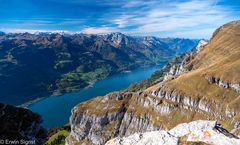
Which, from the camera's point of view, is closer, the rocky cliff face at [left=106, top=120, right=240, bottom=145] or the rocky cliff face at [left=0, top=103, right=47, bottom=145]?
the rocky cliff face at [left=106, top=120, right=240, bottom=145]

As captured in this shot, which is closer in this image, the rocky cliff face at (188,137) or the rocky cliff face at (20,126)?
Answer: the rocky cliff face at (188,137)

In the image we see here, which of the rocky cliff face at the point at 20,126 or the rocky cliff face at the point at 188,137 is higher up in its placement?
the rocky cliff face at the point at 188,137

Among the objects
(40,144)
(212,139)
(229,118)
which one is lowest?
(229,118)

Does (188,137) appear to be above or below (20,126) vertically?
above

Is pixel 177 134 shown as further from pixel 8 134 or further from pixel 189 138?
pixel 8 134

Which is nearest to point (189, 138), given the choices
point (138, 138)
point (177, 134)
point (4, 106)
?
point (177, 134)
